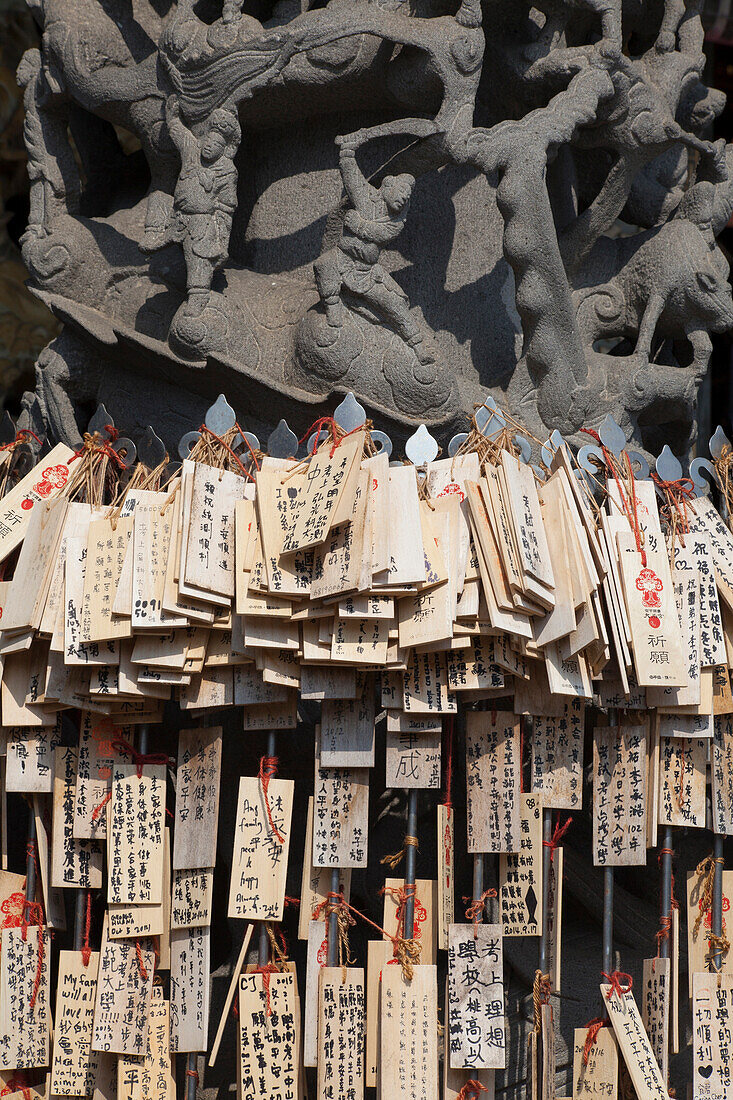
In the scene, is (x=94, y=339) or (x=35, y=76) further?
(x=35, y=76)

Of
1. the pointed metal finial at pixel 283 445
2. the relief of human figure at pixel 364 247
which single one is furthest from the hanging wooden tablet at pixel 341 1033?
the relief of human figure at pixel 364 247

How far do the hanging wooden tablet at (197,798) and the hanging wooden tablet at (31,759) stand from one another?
0.26 meters

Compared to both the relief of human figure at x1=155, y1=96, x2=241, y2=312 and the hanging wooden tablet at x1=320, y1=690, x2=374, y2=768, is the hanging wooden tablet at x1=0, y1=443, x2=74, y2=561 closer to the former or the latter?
the relief of human figure at x1=155, y1=96, x2=241, y2=312

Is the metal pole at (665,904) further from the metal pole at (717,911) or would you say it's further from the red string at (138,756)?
the red string at (138,756)

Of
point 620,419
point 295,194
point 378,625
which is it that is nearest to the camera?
point 378,625

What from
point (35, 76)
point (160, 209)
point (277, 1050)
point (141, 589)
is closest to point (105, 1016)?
point (277, 1050)

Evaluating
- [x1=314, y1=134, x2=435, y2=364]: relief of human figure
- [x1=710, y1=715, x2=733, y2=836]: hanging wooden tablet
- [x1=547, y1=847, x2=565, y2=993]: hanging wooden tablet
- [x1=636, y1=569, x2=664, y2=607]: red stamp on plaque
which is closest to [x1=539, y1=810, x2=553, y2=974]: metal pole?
[x1=547, y1=847, x2=565, y2=993]: hanging wooden tablet

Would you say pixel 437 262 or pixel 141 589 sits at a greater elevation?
pixel 437 262

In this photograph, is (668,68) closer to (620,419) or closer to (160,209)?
(620,419)

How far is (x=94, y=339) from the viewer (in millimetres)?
3082

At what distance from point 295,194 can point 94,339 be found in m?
0.63

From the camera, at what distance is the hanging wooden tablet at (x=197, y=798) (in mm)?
2293

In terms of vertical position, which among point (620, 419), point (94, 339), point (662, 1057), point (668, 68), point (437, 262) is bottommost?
point (662, 1057)

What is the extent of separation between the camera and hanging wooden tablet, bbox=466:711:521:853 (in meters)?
2.30
